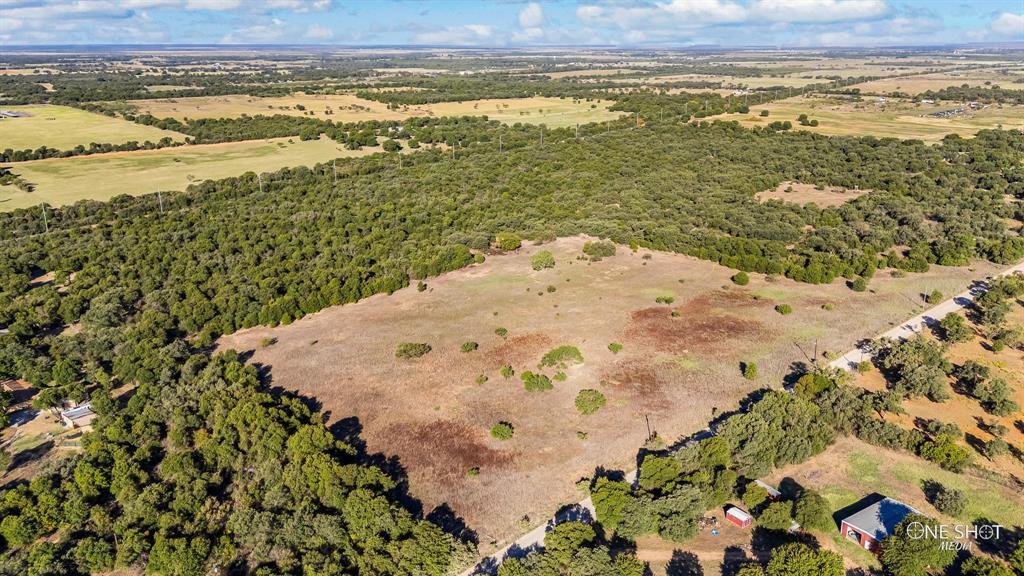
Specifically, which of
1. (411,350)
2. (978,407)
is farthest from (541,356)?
(978,407)

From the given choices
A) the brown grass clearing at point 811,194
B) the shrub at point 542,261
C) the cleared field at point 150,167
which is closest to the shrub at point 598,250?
the shrub at point 542,261

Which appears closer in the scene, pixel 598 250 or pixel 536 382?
pixel 536 382

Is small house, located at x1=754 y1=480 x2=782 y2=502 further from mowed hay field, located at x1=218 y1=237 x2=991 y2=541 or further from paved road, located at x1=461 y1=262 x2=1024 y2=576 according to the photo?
paved road, located at x1=461 y1=262 x2=1024 y2=576

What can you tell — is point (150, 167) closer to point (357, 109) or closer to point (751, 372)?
point (357, 109)

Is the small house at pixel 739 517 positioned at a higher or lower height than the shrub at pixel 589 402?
lower

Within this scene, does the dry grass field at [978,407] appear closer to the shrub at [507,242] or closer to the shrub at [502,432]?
the shrub at [502,432]

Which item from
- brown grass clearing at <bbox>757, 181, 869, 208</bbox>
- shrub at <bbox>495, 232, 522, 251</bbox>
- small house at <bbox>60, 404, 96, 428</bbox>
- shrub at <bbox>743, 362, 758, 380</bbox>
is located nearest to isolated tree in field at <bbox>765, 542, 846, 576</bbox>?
shrub at <bbox>743, 362, 758, 380</bbox>
